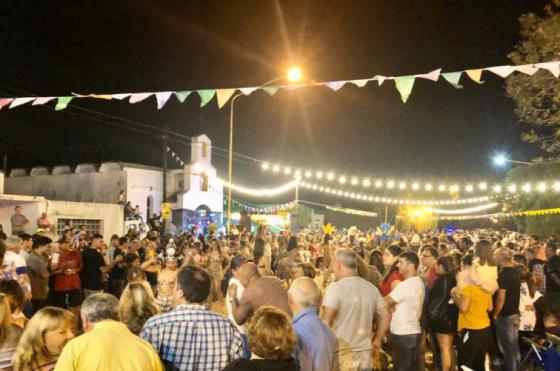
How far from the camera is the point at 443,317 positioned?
6.61m

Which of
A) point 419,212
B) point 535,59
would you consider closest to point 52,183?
point 535,59

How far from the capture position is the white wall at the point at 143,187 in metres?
31.5

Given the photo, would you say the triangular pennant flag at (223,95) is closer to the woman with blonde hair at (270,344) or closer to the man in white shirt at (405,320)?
the man in white shirt at (405,320)

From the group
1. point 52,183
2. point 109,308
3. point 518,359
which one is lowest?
point 518,359

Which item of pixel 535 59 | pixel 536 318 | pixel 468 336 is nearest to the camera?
pixel 468 336

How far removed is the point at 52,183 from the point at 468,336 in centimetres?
3224

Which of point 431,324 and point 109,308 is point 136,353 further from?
point 431,324

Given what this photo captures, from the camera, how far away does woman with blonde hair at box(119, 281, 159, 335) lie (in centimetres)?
441

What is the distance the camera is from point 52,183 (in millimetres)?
33781

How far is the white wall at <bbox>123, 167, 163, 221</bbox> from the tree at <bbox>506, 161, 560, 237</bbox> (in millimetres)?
21605

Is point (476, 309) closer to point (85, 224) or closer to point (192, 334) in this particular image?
point (192, 334)

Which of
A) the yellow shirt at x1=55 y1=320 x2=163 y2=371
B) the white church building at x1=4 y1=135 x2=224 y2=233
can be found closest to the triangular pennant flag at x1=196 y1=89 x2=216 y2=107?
the yellow shirt at x1=55 y1=320 x2=163 y2=371

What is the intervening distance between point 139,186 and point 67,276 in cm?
2332

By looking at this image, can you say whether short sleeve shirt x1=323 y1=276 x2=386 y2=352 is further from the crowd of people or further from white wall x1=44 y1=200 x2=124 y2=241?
white wall x1=44 y1=200 x2=124 y2=241
